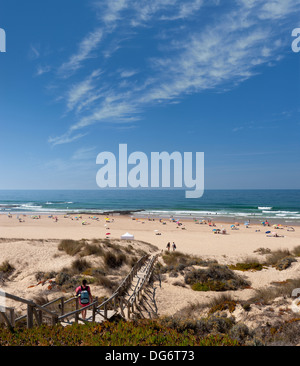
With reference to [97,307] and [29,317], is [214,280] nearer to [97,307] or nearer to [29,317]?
[97,307]

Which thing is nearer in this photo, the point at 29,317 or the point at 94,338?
the point at 94,338

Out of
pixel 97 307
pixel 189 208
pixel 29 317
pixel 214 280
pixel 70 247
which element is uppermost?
pixel 29 317

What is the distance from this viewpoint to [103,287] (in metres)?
11.6

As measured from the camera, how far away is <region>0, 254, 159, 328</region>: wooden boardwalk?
541 cm

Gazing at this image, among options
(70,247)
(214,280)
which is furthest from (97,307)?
(70,247)

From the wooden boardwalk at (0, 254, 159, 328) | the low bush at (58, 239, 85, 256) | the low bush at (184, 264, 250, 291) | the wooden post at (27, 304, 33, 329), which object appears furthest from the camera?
the low bush at (58, 239, 85, 256)

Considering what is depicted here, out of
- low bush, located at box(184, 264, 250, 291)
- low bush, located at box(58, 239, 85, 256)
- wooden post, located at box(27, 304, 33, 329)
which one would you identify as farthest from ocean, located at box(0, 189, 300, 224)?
wooden post, located at box(27, 304, 33, 329)

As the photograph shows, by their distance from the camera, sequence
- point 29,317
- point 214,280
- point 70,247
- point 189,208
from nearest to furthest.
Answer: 1. point 29,317
2. point 214,280
3. point 70,247
4. point 189,208

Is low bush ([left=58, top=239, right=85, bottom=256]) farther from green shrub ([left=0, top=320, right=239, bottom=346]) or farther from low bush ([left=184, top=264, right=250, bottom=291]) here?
green shrub ([left=0, top=320, right=239, bottom=346])

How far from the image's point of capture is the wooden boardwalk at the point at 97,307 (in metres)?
5.41

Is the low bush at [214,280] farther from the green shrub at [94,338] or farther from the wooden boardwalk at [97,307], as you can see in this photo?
the green shrub at [94,338]

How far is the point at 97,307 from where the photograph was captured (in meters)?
6.91
